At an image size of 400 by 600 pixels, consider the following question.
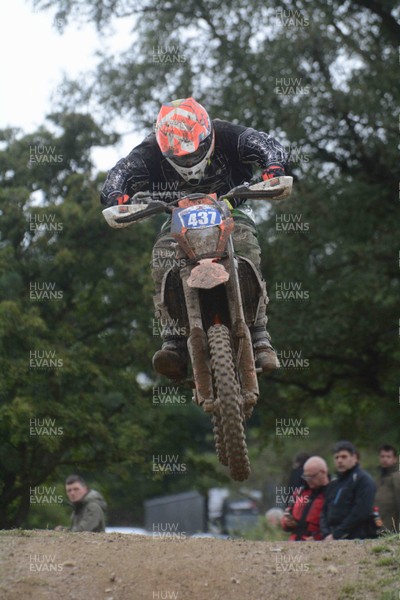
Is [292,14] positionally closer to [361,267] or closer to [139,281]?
[361,267]

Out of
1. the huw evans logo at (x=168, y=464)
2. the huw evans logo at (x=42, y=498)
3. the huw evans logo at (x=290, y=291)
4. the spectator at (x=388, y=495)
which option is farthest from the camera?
the huw evans logo at (x=290, y=291)

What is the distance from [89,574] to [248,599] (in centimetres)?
141

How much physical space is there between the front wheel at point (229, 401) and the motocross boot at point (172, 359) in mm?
890

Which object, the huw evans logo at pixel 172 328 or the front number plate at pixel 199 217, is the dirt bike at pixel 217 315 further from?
the huw evans logo at pixel 172 328

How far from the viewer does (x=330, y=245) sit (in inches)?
830

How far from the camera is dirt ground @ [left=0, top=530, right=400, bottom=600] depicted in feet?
26.9

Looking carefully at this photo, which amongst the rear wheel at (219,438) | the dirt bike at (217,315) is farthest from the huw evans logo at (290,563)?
the rear wheel at (219,438)

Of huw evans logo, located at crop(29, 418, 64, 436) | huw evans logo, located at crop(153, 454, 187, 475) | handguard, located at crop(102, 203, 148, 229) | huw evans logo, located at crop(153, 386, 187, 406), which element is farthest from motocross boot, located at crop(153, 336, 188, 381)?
huw evans logo, located at crop(153, 386, 187, 406)

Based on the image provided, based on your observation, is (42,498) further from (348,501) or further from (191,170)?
(191,170)

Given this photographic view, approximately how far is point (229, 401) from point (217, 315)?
0.82m

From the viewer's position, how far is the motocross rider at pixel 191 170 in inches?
357

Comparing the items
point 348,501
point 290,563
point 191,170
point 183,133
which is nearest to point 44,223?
point 191,170

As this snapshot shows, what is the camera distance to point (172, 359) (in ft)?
30.5

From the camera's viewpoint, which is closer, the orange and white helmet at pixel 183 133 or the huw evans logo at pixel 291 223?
the orange and white helmet at pixel 183 133
